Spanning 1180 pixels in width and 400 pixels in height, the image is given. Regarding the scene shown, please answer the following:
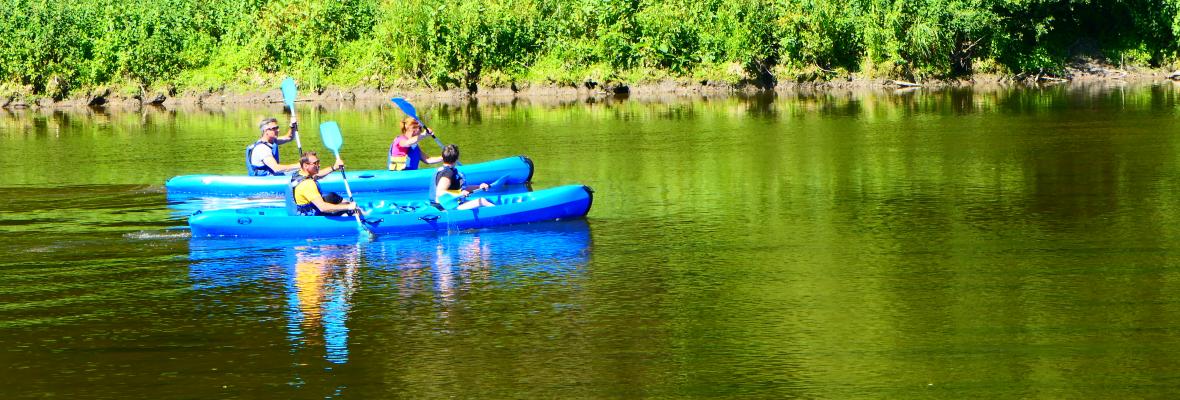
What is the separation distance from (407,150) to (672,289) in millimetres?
8229

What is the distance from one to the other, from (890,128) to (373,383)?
1803 centimetres

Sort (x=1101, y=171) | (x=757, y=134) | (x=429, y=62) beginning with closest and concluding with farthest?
(x=1101, y=171) → (x=757, y=134) → (x=429, y=62)

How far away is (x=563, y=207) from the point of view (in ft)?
52.2

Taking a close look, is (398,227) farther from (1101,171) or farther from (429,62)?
(429,62)

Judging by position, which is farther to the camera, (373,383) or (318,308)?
(318,308)

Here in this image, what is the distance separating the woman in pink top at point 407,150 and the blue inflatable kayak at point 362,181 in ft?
0.99

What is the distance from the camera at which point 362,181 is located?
19203 millimetres

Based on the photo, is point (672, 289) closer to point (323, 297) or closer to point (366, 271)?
point (323, 297)

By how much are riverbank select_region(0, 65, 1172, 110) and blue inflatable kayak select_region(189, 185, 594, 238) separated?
72.8 feet

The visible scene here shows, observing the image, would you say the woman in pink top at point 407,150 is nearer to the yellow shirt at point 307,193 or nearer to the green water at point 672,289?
the green water at point 672,289

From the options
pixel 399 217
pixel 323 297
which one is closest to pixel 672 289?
pixel 323 297

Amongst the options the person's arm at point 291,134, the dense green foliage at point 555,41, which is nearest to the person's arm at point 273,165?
the person's arm at point 291,134

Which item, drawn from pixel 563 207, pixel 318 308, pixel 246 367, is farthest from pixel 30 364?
pixel 563 207

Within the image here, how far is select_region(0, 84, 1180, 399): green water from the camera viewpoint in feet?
32.0
